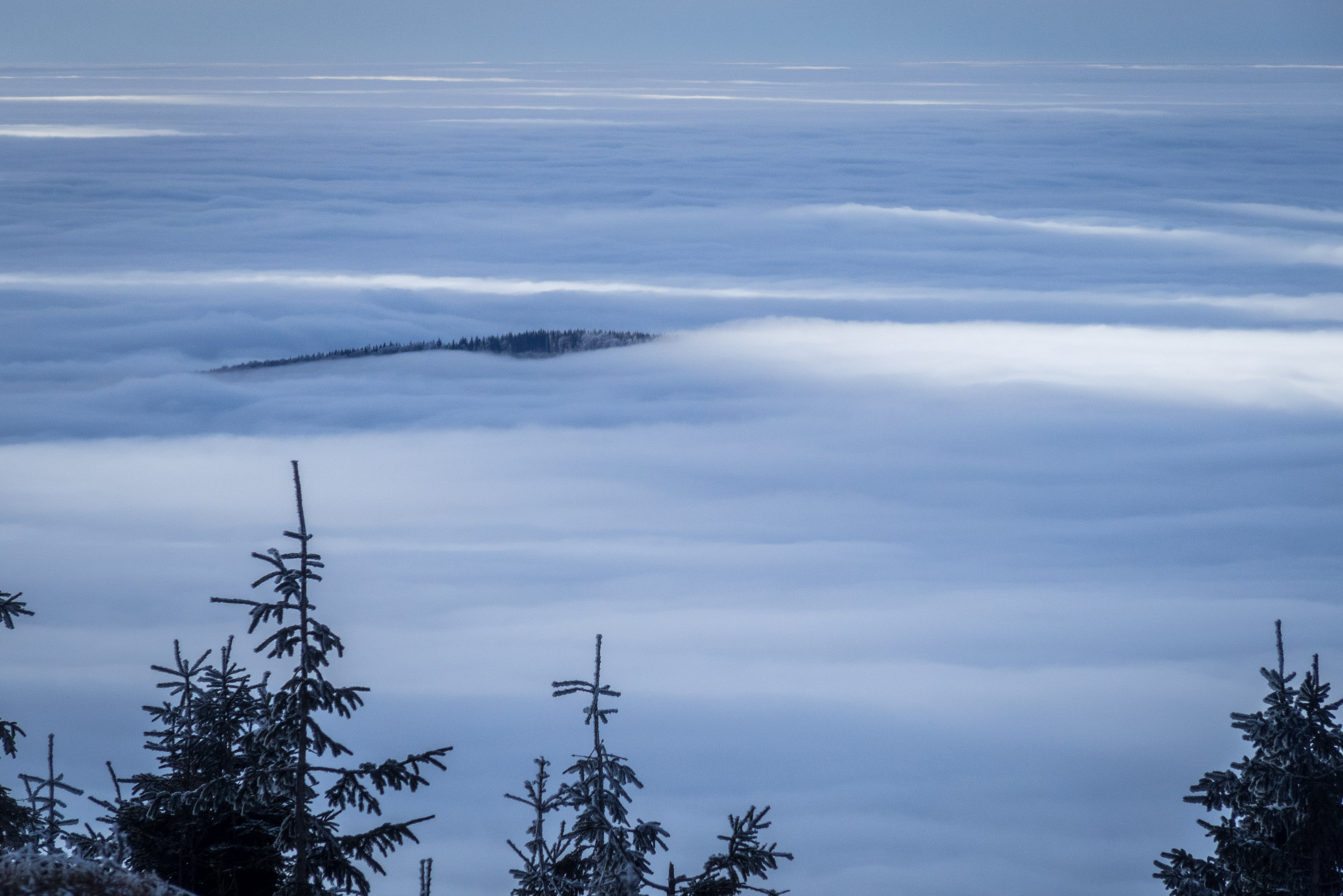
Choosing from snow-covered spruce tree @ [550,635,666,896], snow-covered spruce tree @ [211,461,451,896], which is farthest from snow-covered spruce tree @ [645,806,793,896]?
snow-covered spruce tree @ [211,461,451,896]

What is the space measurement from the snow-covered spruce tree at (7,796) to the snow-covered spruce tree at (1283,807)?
355 inches

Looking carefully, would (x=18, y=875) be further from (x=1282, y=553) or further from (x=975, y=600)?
(x=1282, y=553)

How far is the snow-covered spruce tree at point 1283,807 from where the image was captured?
10.6 metres

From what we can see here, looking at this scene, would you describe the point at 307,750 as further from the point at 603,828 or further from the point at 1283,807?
the point at 1283,807

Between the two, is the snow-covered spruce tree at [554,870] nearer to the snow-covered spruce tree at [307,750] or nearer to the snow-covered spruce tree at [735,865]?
the snow-covered spruce tree at [735,865]

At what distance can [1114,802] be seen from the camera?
9131cm

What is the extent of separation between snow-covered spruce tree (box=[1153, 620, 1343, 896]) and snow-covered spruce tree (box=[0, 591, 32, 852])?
902cm

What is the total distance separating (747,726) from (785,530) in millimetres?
60798

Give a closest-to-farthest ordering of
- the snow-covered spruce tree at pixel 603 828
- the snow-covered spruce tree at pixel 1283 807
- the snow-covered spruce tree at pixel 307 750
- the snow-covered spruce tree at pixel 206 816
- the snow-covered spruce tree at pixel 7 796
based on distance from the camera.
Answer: the snow-covered spruce tree at pixel 307 750
the snow-covered spruce tree at pixel 603 828
the snow-covered spruce tree at pixel 7 796
the snow-covered spruce tree at pixel 1283 807
the snow-covered spruce tree at pixel 206 816

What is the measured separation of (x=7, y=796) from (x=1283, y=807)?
10.3m

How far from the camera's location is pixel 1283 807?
1066 cm

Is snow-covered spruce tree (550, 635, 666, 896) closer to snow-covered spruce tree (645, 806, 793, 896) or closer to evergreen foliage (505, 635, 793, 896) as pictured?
evergreen foliage (505, 635, 793, 896)

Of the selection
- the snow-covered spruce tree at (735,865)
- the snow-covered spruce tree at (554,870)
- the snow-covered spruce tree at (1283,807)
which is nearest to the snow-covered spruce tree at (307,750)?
the snow-covered spruce tree at (554,870)

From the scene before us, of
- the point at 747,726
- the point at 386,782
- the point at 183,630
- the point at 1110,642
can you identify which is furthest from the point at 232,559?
the point at 386,782
